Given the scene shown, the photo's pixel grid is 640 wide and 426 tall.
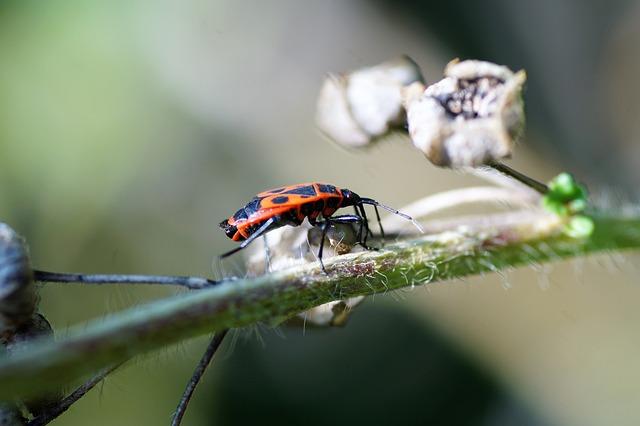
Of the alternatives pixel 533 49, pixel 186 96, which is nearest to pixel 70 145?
pixel 186 96

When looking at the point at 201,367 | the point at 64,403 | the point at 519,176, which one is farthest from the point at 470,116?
the point at 64,403

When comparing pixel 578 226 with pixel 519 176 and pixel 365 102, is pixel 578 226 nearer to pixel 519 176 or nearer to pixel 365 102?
pixel 519 176

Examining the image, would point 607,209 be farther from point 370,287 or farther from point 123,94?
point 123,94

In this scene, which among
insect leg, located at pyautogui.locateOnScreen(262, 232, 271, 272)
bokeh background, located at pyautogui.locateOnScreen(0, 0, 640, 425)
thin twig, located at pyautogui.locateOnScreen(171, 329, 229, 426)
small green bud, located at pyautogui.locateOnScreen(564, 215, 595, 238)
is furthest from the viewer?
bokeh background, located at pyautogui.locateOnScreen(0, 0, 640, 425)

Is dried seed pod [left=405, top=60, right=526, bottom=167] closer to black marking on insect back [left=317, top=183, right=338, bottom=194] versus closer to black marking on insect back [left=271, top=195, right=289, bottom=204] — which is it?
black marking on insect back [left=271, top=195, right=289, bottom=204]

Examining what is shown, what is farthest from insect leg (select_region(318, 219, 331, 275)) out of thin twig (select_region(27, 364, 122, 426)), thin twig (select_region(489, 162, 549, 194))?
thin twig (select_region(27, 364, 122, 426))

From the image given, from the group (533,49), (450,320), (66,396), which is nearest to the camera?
(66,396)
